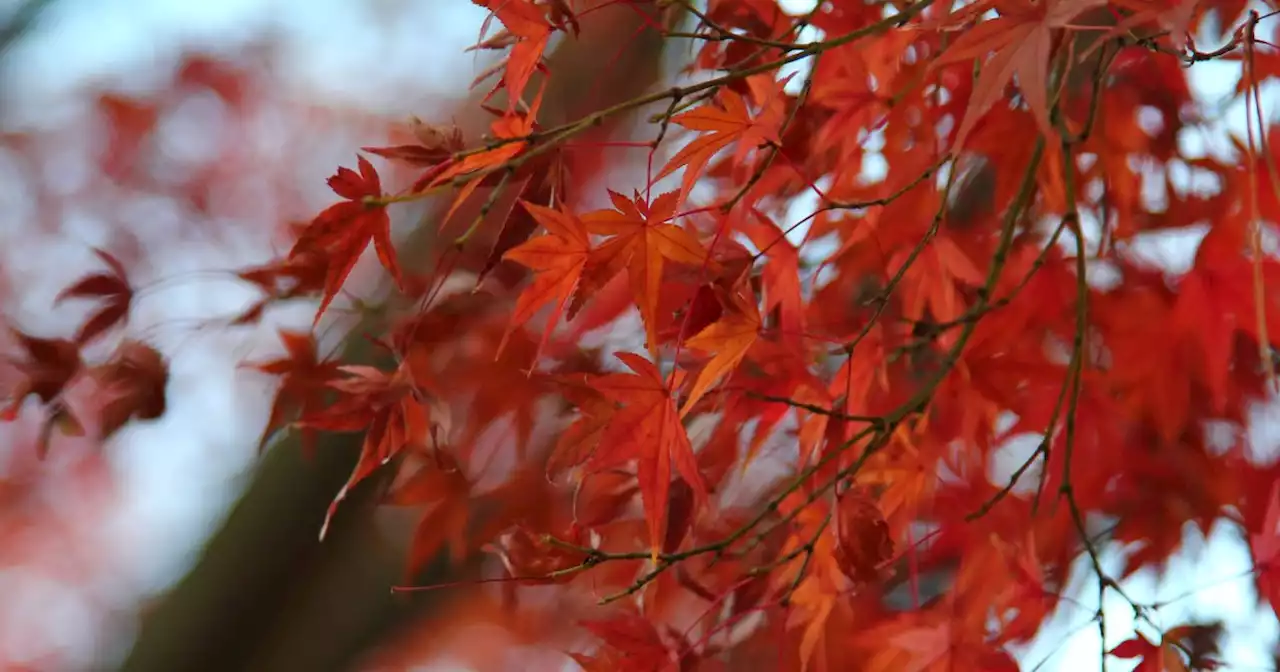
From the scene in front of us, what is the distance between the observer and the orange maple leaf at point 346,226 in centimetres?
45

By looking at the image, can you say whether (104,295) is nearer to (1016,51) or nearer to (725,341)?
(725,341)

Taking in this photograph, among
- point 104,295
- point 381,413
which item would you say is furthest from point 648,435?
point 104,295

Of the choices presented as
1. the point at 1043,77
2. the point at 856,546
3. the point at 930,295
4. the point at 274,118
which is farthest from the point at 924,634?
the point at 274,118

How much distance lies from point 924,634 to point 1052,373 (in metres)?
0.22

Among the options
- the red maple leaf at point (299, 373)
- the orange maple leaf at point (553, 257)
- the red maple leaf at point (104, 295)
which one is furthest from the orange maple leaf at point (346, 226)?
the red maple leaf at point (104, 295)

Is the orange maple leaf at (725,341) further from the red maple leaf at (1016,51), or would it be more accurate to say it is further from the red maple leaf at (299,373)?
the red maple leaf at (299,373)

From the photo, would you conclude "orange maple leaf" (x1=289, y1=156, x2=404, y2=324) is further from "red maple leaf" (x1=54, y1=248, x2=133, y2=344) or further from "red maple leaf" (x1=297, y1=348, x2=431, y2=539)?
"red maple leaf" (x1=54, y1=248, x2=133, y2=344)

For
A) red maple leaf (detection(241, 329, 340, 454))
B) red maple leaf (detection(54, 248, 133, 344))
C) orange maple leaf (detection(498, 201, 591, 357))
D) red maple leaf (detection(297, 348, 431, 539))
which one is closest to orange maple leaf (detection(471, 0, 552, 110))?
orange maple leaf (detection(498, 201, 591, 357))

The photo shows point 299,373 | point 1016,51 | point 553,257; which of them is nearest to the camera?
point 1016,51

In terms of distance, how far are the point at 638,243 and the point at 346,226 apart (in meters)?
0.15

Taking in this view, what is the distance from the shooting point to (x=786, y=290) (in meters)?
0.58

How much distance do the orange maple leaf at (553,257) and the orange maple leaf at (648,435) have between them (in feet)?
0.16

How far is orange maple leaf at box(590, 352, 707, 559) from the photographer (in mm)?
443

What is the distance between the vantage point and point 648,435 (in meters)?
0.45
